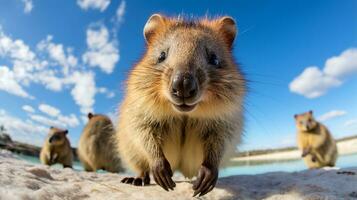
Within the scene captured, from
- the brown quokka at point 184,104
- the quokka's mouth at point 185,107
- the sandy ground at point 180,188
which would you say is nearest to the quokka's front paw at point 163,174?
the brown quokka at point 184,104

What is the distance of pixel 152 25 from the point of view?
594cm

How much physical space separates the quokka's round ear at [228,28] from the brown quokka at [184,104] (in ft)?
0.11

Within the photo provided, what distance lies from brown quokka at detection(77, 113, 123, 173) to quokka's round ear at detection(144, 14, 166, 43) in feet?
20.5

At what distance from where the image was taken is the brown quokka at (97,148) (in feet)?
39.4

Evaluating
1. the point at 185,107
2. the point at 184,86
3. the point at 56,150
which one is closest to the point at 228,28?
the point at 185,107

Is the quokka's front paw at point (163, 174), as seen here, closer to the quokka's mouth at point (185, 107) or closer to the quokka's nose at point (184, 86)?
the quokka's mouth at point (185, 107)

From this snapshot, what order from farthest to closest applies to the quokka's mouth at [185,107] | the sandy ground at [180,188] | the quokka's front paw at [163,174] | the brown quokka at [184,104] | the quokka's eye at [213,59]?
the quokka's eye at [213,59] → the quokka's front paw at [163,174] → the brown quokka at [184,104] → the quokka's mouth at [185,107] → the sandy ground at [180,188]

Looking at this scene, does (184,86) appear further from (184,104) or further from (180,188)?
(180,188)

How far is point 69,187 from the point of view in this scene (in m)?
4.08

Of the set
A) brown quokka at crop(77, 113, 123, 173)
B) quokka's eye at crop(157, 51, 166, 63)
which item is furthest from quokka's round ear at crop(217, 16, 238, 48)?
brown quokka at crop(77, 113, 123, 173)

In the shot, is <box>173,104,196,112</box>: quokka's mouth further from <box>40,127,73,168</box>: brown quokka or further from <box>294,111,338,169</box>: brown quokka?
<box>294,111,338,169</box>: brown quokka

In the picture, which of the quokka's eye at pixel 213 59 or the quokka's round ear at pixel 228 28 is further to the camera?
the quokka's round ear at pixel 228 28

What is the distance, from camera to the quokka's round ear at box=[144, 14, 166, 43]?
5.85 meters

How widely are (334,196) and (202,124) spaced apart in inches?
73.6
